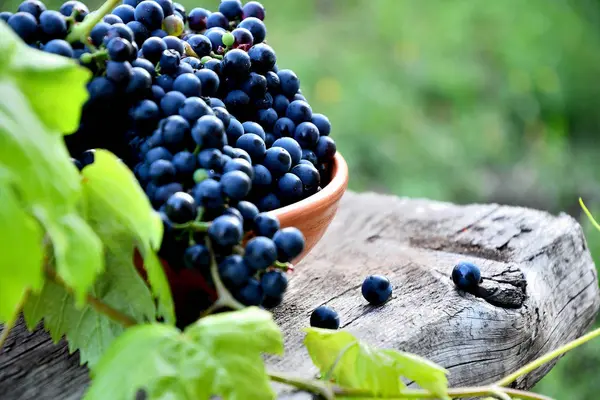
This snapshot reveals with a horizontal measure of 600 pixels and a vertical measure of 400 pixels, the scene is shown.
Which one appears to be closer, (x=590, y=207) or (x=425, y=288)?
(x=425, y=288)

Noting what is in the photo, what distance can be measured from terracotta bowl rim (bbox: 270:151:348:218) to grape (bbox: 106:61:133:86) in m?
0.22

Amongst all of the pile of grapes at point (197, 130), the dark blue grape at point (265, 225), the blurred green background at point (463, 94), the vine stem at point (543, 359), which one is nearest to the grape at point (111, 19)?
the pile of grapes at point (197, 130)

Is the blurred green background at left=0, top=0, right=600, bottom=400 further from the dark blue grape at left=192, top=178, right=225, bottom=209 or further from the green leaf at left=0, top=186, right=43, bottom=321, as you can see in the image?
the green leaf at left=0, top=186, right=43, bottom=321

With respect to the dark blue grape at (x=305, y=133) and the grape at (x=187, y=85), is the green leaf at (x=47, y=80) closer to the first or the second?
the grape at (x=187, y=85)

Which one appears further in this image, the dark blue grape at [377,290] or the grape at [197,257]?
the dark blue grape at [377,290]

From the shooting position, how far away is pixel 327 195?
882mm

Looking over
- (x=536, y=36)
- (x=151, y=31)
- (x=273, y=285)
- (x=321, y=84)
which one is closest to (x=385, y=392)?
(x=273, y=285)

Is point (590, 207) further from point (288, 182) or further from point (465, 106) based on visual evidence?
point (288, 182)

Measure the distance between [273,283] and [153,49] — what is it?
33cm

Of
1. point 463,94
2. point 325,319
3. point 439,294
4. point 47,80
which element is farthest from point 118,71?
point 463,94

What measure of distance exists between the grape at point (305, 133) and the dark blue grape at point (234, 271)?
0.92ft

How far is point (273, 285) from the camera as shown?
690mm

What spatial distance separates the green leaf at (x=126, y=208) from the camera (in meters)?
0.63

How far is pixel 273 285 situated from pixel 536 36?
9.25 feet
